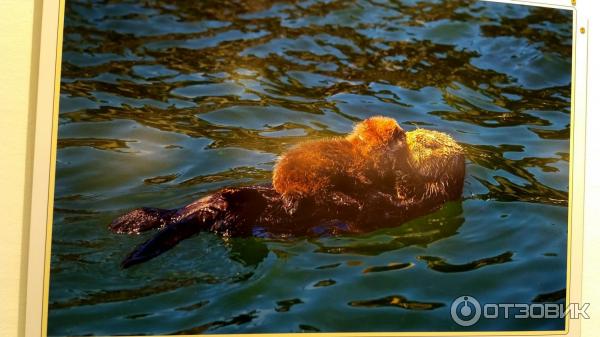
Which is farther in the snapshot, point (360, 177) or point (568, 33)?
point (568, 33)

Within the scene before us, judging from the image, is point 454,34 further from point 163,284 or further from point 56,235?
point 56,235

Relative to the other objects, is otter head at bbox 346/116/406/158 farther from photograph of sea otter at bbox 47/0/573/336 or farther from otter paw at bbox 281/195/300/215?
otter paw at bbox 281/195/300/215

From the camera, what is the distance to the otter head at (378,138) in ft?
5.65

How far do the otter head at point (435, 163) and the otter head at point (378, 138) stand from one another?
36 mm

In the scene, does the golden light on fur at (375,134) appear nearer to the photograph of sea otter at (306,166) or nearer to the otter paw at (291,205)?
the photograph of sea otter at (306,166)

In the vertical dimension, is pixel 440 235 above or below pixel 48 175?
below

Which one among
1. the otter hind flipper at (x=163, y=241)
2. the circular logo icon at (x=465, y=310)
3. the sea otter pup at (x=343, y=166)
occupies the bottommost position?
the circular logo icon at (x=465, y=310)

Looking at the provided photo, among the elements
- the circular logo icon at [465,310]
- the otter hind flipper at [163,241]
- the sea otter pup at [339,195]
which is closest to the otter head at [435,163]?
the sea otter pup at [339,195]

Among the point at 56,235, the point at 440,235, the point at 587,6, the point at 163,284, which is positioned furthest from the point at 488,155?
the point at 56,235

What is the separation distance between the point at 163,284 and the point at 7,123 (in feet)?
1.88

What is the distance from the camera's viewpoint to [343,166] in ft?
5.53

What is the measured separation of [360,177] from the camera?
5.56 feet

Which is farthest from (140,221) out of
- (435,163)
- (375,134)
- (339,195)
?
(435,163)

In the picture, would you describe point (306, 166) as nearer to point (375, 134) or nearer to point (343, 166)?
point (343, 166)
